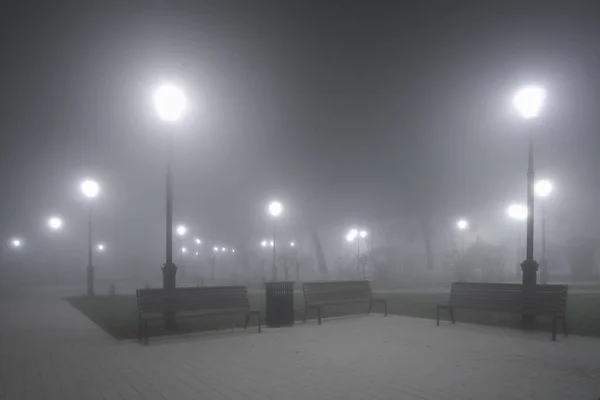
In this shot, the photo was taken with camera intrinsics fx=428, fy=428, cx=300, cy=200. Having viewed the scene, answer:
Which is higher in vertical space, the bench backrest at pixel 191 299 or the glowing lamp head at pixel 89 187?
the glowing lamp head at pixel 89 187

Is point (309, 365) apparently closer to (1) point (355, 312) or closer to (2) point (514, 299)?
(2) point (514, 299)

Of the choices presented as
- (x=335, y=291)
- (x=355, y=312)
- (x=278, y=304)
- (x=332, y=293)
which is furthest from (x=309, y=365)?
(x=355, y=312)

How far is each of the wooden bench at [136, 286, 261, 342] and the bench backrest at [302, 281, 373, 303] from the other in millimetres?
1988

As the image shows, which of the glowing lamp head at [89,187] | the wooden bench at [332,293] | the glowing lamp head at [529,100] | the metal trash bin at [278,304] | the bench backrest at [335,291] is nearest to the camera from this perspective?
the glowing lamp head at [529,100]

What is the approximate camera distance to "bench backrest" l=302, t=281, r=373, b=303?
39.6ft

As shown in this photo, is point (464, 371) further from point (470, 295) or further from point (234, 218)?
point (234, 218)

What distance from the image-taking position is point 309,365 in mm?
6938

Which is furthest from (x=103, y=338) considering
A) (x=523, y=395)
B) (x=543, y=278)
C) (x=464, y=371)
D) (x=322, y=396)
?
A: (x=543, y=278)

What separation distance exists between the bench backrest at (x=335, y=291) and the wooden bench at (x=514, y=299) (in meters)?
2.91

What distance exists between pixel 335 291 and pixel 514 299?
15.7ft

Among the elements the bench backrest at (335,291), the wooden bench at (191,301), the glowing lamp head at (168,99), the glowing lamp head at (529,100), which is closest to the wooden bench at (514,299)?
the bench backrest at (335,291)

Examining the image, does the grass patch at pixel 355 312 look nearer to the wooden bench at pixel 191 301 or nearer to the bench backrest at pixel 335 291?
the wooden bench at pixel 191 301

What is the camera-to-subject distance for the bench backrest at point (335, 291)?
12078mm

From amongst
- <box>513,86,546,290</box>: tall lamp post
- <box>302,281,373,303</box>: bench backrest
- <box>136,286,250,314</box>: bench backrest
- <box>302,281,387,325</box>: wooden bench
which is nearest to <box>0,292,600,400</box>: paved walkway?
<box>136,286,250,314</box>: bench backrest
